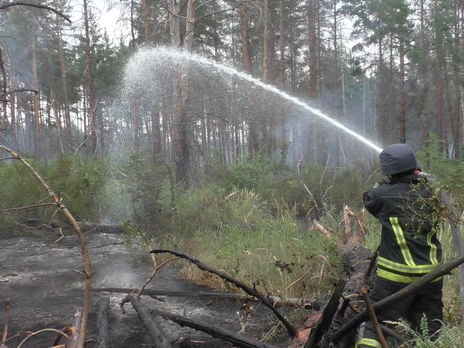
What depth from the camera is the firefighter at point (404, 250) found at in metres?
2.74

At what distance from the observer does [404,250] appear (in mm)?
2773

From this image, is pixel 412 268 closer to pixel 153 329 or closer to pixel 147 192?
pixel 153 329

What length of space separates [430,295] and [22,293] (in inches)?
169

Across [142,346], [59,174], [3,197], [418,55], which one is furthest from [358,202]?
[418,55]

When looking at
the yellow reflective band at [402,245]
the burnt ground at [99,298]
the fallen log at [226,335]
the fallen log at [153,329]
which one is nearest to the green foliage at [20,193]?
the burnt ground at [99,298]

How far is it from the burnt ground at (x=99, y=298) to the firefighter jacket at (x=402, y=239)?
1.16m

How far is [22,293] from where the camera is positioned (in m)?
4.82

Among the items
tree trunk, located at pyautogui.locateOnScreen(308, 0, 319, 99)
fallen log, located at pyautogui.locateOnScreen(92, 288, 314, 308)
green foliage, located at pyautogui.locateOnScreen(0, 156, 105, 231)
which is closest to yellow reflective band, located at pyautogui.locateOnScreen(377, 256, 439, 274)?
fallen log, located at pyautogui.locateOnScreen(92, 288, 314, 308)

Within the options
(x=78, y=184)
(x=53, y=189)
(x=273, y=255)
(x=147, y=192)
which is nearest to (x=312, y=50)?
(x=78, y=184)

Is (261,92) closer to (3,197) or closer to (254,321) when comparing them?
(3,197)

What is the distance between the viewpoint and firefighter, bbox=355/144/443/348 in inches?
108

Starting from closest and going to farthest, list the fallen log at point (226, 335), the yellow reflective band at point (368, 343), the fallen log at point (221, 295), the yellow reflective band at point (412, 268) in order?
the fallen log at point (226, 335)
the yellow reflective band at point (368, 343)
the yellow reflective band at point (412, 268)
the fallen log at point (221, 295)

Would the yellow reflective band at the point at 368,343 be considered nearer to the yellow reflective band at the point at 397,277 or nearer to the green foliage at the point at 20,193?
the yellow reflective band at the point at 397,277

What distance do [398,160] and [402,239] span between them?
550 millimetres
